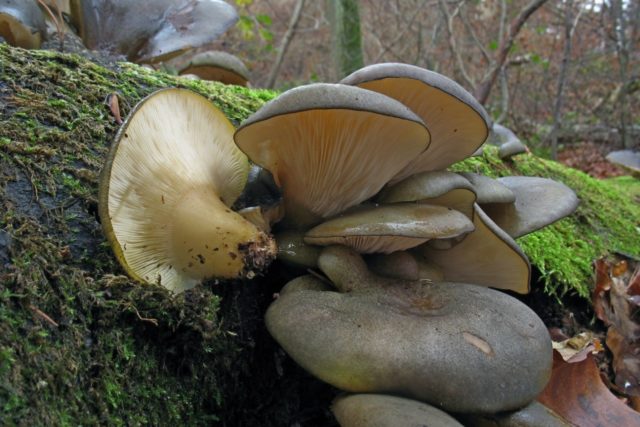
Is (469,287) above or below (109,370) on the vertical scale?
above

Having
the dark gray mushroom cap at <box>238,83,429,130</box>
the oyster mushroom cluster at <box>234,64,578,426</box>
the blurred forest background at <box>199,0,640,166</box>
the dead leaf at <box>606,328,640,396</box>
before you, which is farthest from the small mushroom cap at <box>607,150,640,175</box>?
the dark gray mushroom cap at <box>238,83,429,130</box>

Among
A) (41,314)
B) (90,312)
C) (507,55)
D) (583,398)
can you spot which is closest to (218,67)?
(90,312)

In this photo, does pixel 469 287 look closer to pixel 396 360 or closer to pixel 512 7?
pixel 396 360

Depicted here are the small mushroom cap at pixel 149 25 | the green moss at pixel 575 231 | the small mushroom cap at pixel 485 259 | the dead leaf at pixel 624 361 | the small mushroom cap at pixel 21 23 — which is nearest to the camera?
the small mushroom cap at pixel 485 259

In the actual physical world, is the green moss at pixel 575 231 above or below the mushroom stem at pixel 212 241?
below

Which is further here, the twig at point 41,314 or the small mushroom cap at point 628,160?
the small mushroom cap at point 628,160

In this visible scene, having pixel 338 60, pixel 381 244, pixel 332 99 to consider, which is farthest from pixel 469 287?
pixel 338 60

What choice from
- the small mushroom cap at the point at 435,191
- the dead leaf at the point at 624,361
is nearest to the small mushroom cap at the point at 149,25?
the small mushroom cap at the point at 435,191

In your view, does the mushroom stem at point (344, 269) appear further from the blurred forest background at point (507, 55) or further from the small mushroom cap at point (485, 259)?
the blurred forest background at point (507, 55)
